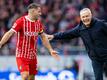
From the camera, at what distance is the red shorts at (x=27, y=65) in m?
15.6

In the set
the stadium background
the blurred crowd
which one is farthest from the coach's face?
the blurred crowd

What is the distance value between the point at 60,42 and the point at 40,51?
Answer: 1456 mm

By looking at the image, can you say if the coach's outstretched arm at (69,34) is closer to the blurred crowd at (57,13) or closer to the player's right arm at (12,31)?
the player's right arm at (12,31)

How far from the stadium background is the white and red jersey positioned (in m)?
2.01

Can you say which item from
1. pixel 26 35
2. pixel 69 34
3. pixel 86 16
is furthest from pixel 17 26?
pixel 86 16

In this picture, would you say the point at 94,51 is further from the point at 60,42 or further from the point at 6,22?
the point at 6,22

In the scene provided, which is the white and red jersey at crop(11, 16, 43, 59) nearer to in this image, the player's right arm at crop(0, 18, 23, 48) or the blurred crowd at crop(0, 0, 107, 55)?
the player's right arm at crop(0, 18, 23, 48)

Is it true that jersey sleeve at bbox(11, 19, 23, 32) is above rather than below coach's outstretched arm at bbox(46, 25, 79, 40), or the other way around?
above

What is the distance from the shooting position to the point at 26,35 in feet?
51.2

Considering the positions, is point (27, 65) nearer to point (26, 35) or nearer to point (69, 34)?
point (26, 35)

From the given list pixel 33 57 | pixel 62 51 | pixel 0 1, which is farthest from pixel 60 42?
pixel 33 57

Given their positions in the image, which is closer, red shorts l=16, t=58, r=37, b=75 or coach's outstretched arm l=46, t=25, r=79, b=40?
red shorts l=16, t=58, r=37, b=75

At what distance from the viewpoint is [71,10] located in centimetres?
2467

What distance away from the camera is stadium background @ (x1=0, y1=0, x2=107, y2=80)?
63.1 ft
